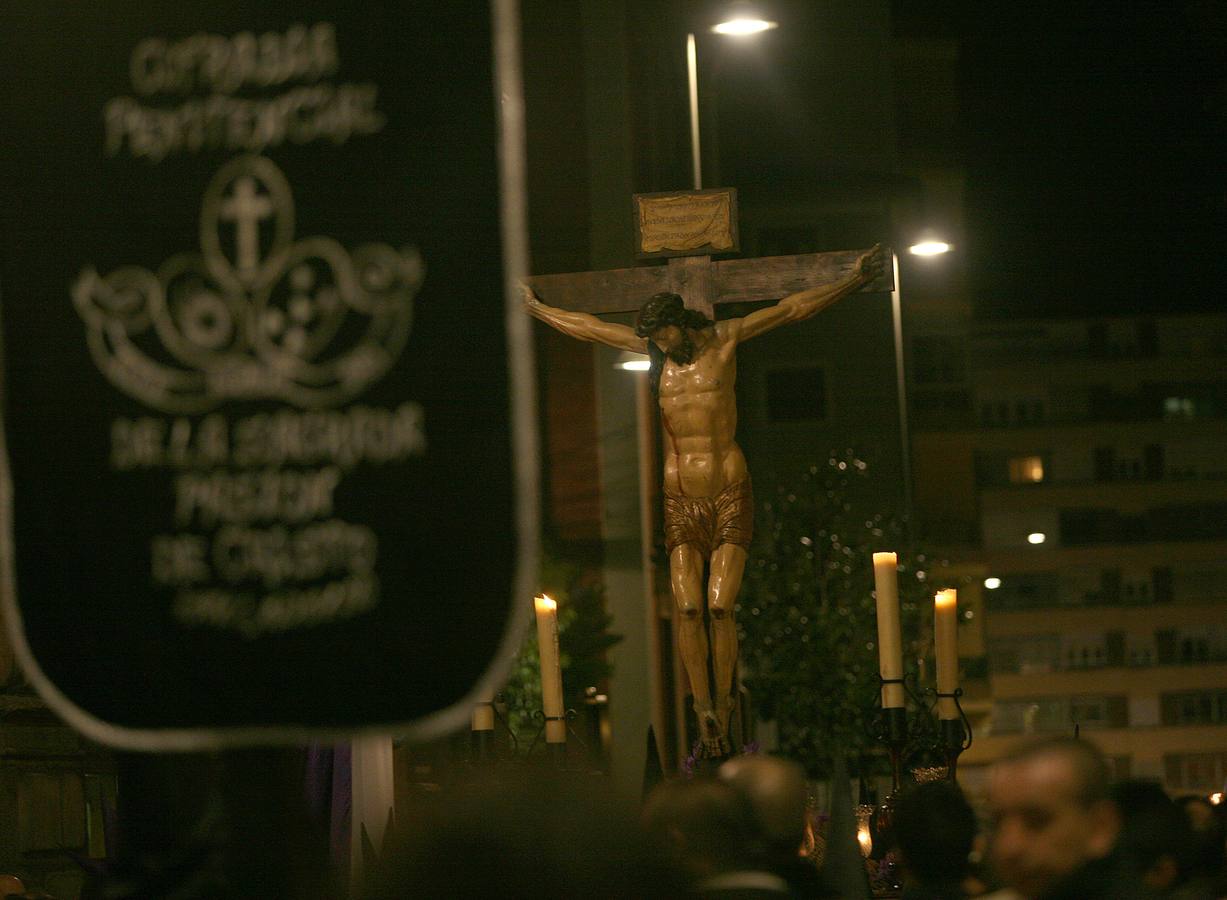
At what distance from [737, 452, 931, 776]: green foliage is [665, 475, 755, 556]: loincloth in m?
11.2

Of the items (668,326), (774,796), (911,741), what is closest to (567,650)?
(668,326)

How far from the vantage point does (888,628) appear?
573 centimetres

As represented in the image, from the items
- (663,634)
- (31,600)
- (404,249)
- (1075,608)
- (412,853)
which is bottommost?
(1075,608)

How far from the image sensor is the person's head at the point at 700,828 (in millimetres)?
2998

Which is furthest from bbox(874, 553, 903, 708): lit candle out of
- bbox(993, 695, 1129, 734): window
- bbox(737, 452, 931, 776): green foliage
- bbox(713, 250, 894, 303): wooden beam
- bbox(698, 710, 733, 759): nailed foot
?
bbox(993, 695, 1129, 734): window

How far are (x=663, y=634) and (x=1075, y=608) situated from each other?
5429 centimetres

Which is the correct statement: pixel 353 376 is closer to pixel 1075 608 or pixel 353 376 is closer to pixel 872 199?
pixel 872 199

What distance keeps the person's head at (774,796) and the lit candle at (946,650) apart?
92.1 inches

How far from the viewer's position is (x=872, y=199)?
113ft

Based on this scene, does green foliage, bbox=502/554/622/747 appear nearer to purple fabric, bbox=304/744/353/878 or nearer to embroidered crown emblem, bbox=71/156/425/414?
purple fabric, bbox=304/744/353/878

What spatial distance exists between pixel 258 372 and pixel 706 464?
459 cm

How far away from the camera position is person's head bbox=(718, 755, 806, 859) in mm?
3553

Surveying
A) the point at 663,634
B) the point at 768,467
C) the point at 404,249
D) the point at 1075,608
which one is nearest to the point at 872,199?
the point at 768,467

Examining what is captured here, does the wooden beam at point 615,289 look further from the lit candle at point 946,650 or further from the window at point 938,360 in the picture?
the window at point 938,360
